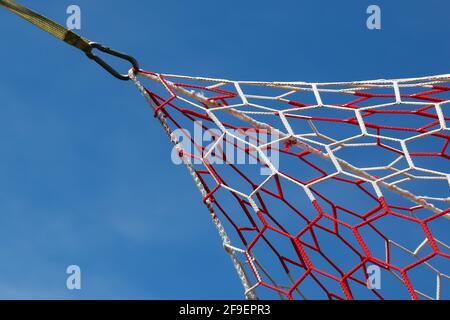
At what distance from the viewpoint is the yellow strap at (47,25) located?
6824 mm

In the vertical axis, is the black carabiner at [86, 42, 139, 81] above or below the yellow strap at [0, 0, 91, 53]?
below

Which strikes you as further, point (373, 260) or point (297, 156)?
point (297, 156)

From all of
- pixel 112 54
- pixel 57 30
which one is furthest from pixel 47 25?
pixel 112 54

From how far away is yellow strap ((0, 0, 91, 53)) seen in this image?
269 inches

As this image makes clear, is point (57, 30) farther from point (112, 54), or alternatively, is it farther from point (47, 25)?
point (112, 54)

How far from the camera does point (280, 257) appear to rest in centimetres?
686

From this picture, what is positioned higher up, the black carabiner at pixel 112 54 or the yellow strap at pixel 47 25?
the yellow strap at pixel 47 25

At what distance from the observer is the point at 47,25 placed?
6844mm

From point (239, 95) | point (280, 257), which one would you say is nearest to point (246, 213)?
point (280, 257)
